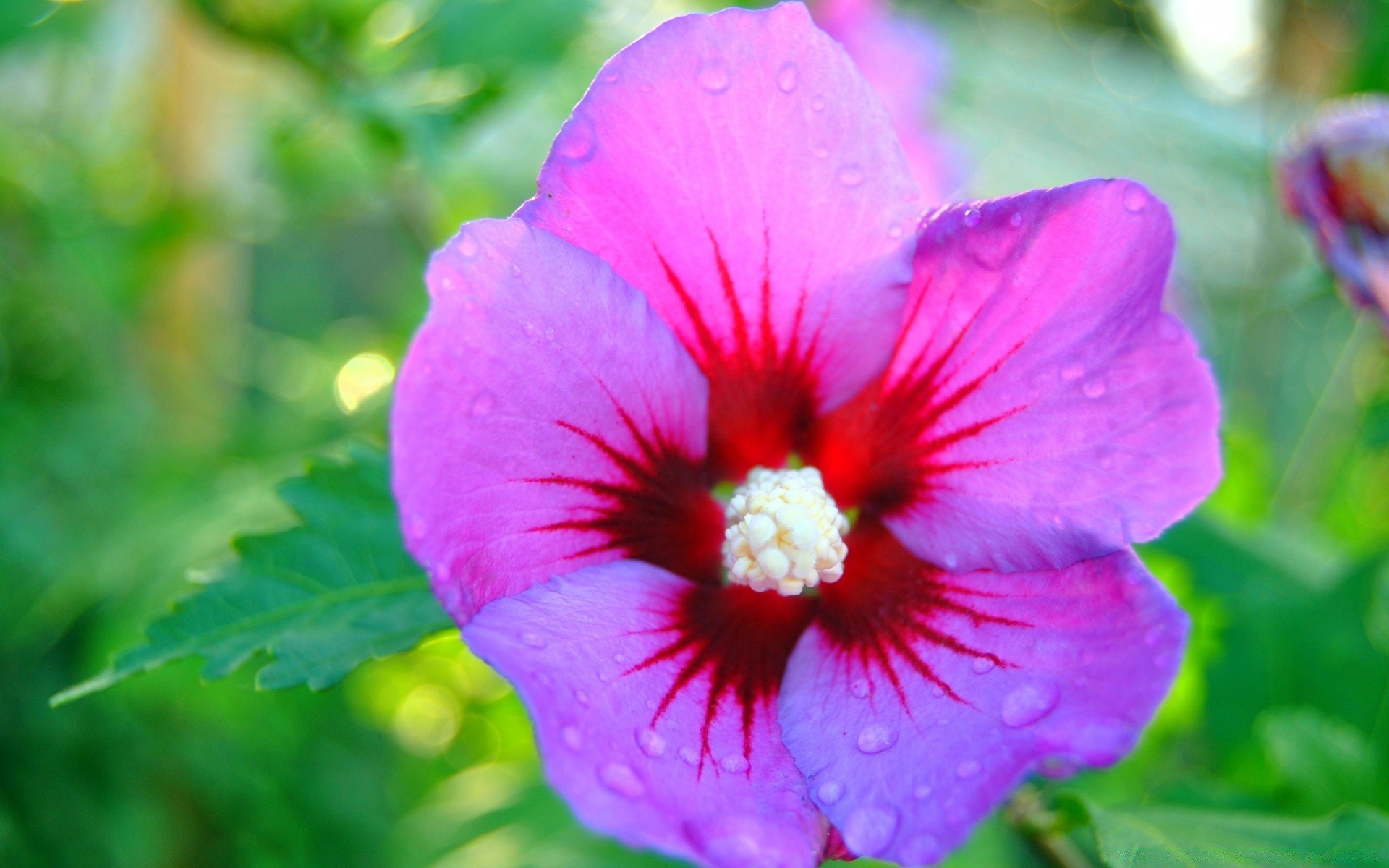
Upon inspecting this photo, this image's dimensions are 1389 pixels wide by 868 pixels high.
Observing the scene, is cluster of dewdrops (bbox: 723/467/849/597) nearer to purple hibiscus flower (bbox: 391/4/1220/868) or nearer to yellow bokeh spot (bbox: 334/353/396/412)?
purple hibiscus flower (bbox: 391/4/1220/868)

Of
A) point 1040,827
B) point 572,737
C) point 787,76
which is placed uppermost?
point 787,76

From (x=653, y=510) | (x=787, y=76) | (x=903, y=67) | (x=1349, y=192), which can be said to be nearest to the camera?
(x=787, y=76)

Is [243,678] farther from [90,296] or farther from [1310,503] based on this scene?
[1310,503]

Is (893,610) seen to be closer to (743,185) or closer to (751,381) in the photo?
(751,381)

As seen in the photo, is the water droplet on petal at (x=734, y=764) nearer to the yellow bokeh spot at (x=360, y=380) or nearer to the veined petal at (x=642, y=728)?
the veined petal at (x=642, y=728)

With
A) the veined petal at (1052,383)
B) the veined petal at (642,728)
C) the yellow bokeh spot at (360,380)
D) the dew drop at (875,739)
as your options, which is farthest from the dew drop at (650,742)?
the yellow bokeh spot at (360,380)

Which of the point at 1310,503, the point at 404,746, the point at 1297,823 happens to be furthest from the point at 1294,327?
the point at 1297,823

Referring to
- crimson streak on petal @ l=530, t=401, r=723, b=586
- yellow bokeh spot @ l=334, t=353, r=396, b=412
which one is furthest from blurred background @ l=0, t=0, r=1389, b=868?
crimson streak on petal @ l=530, t=401, r=723, b=586

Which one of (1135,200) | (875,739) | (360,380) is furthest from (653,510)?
(360,380)
